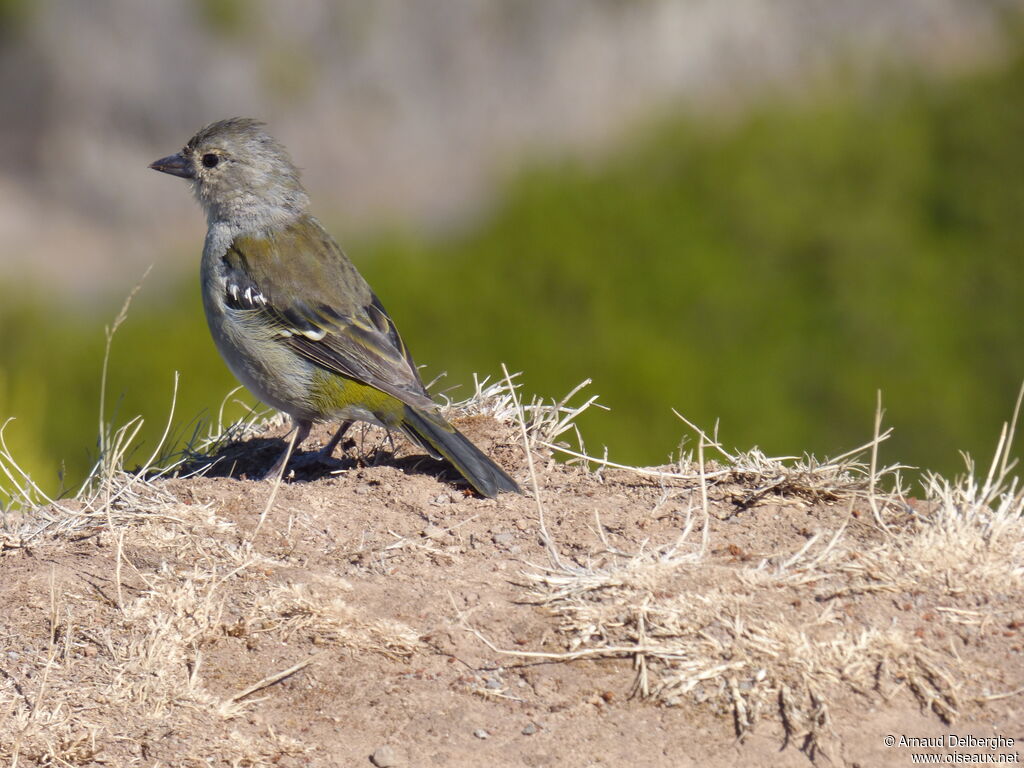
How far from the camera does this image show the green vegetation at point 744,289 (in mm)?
9125

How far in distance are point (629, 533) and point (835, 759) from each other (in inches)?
42.1

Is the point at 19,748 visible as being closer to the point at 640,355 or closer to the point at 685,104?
the point at 640,355

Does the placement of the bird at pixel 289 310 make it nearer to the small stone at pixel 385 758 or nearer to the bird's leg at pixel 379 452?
the bird's leg at pixel 379 452

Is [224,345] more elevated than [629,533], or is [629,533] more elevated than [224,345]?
[224,345]

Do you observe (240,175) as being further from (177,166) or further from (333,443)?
(333,443)

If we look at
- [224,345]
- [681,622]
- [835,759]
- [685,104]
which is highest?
[685,104]

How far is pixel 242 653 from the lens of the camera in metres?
4.01

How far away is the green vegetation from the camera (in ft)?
29.9

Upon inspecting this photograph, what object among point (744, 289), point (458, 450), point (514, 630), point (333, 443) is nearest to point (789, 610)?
point (514, 630)

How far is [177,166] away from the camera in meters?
6.41

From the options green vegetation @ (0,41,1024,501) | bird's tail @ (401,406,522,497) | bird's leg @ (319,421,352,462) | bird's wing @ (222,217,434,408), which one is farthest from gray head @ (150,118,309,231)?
green vegetation @ (0,41,1024,501)

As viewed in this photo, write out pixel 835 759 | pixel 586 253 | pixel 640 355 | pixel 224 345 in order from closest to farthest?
pixel 835 759, pixel 224 345, pixel 640 355, pixel 586 253

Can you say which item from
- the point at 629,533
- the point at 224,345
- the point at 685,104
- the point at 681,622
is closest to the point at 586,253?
the point at 685,104

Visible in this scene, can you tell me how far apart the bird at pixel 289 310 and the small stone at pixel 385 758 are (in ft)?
4.94
